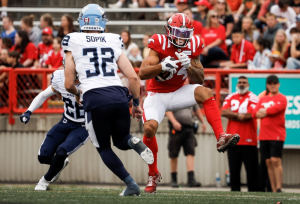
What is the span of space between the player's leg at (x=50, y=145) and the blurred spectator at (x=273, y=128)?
3577mm

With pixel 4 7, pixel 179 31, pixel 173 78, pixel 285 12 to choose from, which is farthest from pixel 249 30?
pixel 4 7

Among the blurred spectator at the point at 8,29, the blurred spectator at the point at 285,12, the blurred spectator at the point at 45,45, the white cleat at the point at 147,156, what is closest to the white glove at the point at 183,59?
the white cleat at the point at 147,156

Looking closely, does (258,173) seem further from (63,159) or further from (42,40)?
(42,40)

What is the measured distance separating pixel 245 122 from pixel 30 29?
6.18 meters

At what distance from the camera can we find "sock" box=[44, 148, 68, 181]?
624cm

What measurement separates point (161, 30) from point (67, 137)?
7.36 metres

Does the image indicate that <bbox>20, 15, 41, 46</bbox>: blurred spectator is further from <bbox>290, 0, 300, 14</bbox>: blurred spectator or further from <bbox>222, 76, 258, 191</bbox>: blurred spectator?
<bbox>290, 0, 300, 14</bbox>: blurred spectator

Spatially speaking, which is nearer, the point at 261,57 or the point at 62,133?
the point at 62,133

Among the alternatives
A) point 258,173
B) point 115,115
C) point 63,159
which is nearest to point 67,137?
point 63,159

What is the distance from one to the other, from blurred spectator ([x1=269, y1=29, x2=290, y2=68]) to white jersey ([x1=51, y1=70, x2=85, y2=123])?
505cm

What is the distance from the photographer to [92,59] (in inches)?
207

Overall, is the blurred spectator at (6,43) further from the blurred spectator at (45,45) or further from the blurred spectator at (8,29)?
the blurred spectator at (8,29)

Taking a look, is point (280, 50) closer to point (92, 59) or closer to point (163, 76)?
point (163, 76)

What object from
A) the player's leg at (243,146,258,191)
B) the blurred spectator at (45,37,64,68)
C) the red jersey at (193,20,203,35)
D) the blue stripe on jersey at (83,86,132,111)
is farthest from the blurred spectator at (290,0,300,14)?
the blue stripe on jersey at (83,86,132,111)
